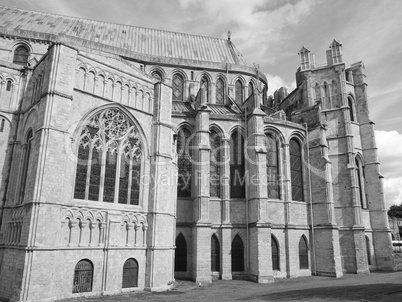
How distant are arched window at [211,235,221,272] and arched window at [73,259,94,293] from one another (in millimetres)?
9164

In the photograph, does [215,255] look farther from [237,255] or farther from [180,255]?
[180,255]

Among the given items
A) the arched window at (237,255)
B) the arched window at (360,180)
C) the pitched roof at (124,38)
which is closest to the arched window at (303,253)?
the arched window at (237,255)

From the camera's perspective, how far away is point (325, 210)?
23734 millimetres

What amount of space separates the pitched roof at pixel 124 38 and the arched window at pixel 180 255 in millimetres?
15499

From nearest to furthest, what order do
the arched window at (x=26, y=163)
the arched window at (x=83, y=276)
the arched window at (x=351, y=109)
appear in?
the arched window at (x=83, y=276), the arched window at (x=26, y=163), the arched window at (x=351, y=109)

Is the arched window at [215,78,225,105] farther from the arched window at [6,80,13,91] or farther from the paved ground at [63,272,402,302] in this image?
the arched window at [6,80,13,91]

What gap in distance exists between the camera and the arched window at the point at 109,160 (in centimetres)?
1560

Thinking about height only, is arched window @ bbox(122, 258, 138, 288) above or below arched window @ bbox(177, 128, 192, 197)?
below

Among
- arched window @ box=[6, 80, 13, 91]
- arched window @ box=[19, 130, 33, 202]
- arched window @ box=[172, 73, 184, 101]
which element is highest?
arched window @ box=[172, 73, 184, 101]

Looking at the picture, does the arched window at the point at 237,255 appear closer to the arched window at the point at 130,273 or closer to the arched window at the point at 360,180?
the arched window at the point at 130,273

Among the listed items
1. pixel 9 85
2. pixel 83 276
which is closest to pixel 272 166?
pixel 83 276

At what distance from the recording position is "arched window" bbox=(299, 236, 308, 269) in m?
23.3

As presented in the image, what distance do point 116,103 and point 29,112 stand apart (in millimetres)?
4262

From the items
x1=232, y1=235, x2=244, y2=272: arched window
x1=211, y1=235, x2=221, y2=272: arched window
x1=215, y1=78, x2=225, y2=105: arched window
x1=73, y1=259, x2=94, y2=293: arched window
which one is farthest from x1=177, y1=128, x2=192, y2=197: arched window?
x1=73, y1=259, x2=94, y2=293: arched window
